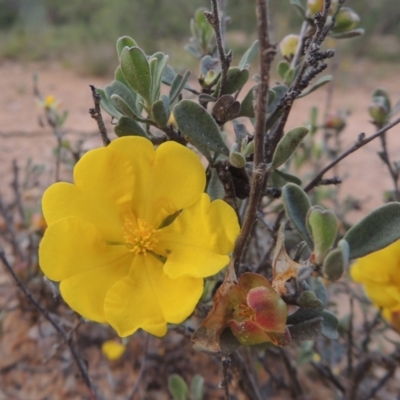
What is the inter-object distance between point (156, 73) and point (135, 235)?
0.21 metres

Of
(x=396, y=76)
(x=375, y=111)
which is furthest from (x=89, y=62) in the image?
(x=375, y=111)

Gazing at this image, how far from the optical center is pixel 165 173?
585 mm

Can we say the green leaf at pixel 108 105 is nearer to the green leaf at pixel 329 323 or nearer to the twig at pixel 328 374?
the green leaf at pixel 329 323

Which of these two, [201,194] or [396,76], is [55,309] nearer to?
[201,194]

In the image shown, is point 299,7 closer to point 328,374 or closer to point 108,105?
point 108,105

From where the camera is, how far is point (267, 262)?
2.89 ft

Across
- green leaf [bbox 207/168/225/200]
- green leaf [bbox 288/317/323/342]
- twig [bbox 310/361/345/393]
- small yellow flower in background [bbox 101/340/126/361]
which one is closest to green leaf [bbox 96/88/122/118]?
green leaf [bbox 207/168/225/200]

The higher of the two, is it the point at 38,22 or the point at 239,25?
the point at 239,25

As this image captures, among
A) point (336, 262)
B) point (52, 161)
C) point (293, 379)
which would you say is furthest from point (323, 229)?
point (52, 161)

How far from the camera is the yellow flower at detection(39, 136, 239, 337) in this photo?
53cm

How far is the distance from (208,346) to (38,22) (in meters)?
11.6

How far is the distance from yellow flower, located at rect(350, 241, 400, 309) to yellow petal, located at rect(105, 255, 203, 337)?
33 cm

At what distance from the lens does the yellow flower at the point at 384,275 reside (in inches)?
27.7

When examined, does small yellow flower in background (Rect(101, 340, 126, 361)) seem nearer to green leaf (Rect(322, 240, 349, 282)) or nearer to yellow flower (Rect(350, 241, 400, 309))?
yellow flower (Rect(350, 241, 400, 309))
